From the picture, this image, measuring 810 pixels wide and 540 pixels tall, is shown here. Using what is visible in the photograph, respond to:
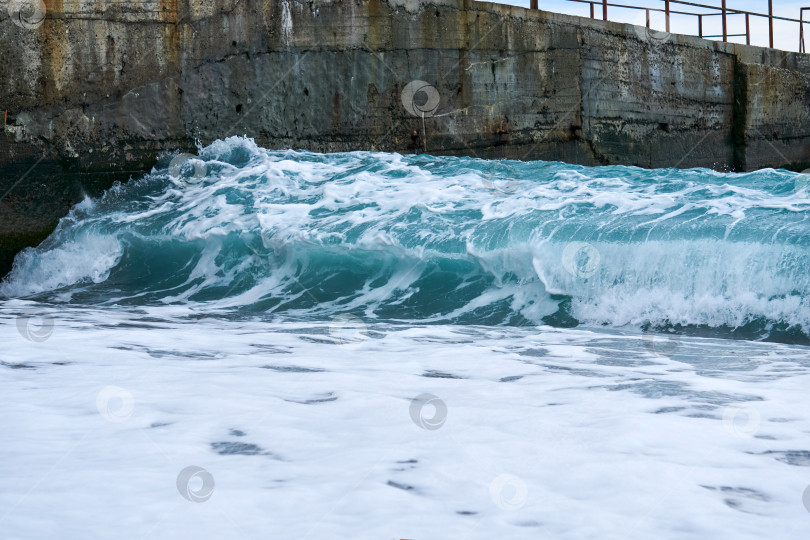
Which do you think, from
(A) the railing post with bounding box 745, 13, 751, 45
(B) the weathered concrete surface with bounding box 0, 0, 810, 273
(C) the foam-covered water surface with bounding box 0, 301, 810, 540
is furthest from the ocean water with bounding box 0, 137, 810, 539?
(A) the railing post with bounding box 745, 13, 751, 45

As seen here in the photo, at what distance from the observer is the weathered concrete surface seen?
729 centimetres

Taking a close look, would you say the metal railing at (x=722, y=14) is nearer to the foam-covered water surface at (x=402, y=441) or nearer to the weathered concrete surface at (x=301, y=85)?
the weathered concrete surface at (x=301, y=85)

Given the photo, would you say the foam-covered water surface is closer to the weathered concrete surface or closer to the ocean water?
the ocean water

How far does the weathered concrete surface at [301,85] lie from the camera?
7289 millimetres

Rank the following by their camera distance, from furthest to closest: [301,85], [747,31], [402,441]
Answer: [747,31], [301,85], [402,441]

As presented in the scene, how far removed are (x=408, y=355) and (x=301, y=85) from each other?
5.17m

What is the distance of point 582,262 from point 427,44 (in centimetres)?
414

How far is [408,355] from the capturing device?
3.93 metres

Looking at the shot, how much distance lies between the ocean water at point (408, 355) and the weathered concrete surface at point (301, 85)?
321 millimetres

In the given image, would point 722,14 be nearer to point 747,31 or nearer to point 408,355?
point 747,31

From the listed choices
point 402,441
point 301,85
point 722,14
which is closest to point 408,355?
point 402,441

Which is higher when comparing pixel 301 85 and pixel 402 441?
pixel 301 85

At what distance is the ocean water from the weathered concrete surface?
32 centimetres

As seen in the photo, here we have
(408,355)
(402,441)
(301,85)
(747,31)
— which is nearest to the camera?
(402,441)
